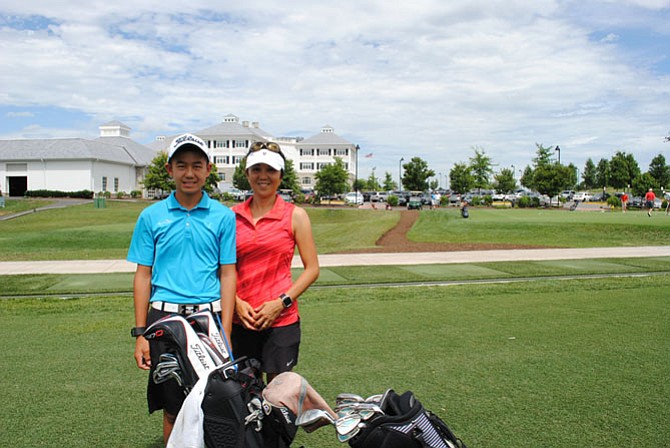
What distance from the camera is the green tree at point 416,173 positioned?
71.0 m

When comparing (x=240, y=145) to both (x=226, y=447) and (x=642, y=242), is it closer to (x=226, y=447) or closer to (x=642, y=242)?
(x=642, y=242)

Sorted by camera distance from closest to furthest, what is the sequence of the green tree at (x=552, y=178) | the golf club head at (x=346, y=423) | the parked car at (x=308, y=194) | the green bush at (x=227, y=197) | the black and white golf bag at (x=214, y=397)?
1. the black and white golf bag at (x=214, y=397)
2. the golf club head at (x=346, y=423)
3. the green tree at (x=552, y=178)
4. the green bush at (x=227, y=197)
5. the parked car at (x=308, y=194)

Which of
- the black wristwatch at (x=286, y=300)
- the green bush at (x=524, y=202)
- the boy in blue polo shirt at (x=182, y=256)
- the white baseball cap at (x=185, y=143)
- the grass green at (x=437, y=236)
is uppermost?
the white baseball cap at (x=185, y=143)

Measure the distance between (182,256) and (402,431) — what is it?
138 cm

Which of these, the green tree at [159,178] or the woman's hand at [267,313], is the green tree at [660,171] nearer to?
the green tree at [159,178]

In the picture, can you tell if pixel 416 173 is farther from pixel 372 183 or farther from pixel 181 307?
pixel 181 307

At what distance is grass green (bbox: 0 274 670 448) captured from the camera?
4000 millimetres

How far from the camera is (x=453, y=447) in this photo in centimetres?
243

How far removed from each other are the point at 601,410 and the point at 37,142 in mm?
71347

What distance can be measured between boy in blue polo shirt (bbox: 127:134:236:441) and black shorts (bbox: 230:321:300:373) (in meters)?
0.29

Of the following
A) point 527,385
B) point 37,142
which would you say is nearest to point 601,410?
point 527,385

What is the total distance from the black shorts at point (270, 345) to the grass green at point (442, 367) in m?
0.83

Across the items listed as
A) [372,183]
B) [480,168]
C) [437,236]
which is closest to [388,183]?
[372,183]

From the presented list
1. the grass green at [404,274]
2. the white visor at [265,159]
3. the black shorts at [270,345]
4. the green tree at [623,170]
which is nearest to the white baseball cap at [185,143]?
the white visor at [265,159]
